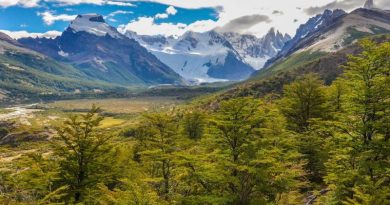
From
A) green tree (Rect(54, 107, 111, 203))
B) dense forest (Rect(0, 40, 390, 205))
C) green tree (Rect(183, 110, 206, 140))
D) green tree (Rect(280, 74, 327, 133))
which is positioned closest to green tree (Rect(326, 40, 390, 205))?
dense forest (Rect(0, 40, 390, 205))

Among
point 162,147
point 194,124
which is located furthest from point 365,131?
point 194,124

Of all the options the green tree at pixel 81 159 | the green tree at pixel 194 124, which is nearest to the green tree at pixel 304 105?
the green tree at pixel 194 124

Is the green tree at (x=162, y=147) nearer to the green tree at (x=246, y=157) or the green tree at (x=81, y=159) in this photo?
the green tree at (x=81, y=159)

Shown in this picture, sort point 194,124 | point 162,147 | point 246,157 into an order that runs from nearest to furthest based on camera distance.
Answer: point 246,157 < point 162,147 < point 194,124

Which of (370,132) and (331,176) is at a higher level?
(370,132)

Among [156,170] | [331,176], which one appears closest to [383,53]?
[331,176]

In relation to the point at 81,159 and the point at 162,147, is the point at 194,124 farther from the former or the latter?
the point at 81,159

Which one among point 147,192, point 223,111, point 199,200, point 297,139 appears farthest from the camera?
point 297,139

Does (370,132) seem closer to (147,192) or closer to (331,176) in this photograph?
(331,176)

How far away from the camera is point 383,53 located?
1539 inches

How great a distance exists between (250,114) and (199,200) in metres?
8.45

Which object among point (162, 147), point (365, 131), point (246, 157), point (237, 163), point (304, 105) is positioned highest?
point (304, 105)

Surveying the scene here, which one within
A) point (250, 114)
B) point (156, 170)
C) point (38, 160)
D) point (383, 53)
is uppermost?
point (383, 53)

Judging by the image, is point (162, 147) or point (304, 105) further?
point (304, 105)
